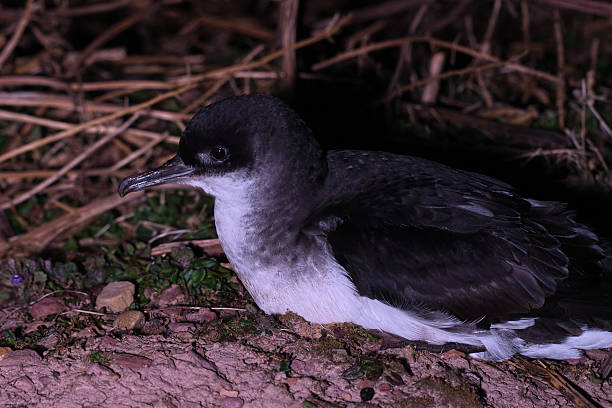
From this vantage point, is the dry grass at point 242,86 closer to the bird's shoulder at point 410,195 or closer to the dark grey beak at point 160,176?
the dark grey beak at point 160,176

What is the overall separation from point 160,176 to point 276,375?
1307 millimetres

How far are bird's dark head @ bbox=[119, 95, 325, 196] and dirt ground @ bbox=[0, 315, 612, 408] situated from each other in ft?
2.82

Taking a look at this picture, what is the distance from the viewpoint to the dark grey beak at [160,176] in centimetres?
389

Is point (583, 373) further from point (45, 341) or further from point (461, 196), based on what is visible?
point (45, 341)

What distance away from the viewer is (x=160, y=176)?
3938mm

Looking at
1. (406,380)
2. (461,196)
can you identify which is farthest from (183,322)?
(461,196)

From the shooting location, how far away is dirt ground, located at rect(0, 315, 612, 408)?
10.8 feet

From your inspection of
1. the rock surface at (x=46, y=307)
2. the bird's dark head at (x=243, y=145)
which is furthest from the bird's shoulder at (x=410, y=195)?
the rock surface at (x=46, y=307)

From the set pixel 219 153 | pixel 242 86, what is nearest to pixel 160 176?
pixel 219 153

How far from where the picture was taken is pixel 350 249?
358cm

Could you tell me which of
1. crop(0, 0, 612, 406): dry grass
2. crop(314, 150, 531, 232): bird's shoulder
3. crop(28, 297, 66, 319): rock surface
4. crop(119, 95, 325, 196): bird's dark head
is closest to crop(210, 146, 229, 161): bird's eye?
crop(119, 95, 325, 196): bird's dark head

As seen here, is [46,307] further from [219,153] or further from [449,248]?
[449,248]

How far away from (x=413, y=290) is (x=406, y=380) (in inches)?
17.6

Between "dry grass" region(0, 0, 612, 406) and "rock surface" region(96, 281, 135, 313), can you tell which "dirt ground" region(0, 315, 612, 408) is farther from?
"dry grass" region(0, 0, 612, 406)
